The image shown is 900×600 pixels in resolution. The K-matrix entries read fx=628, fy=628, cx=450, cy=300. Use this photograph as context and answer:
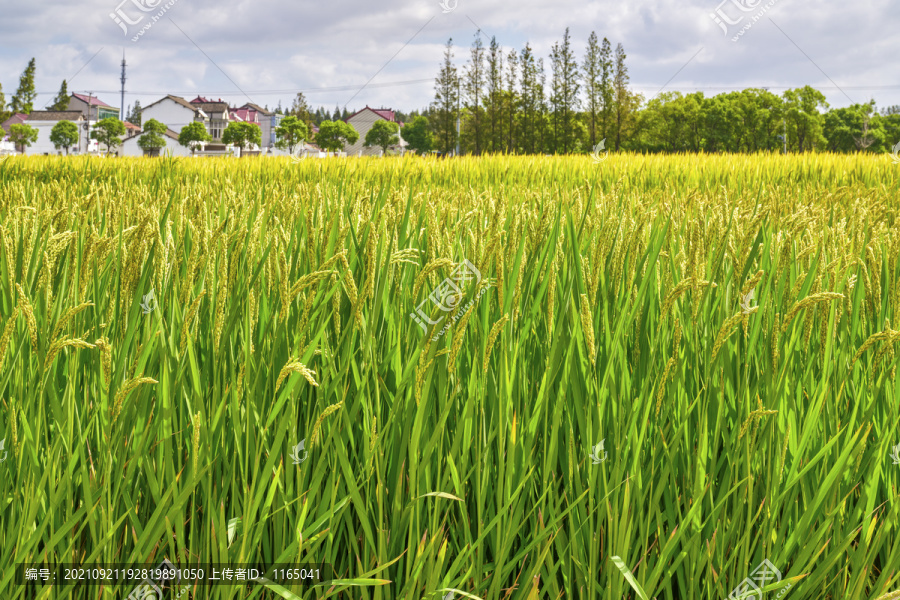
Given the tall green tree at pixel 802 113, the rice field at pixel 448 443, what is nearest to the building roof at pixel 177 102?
the tall green tree at pixel 802 113

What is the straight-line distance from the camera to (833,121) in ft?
218

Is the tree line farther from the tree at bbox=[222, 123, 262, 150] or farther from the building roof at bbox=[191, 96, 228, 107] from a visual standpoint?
the building roof at bbox=[191, 96, 228, 107]

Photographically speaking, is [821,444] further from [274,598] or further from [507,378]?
[274,598]

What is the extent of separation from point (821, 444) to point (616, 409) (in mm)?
450

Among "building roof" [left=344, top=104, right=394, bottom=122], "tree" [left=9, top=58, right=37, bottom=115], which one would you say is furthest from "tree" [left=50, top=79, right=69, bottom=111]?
"building roof" [left=344, top=104, right=394, bottom=122]

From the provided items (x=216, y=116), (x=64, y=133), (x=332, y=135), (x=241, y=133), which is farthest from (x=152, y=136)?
(x=216, y=116)

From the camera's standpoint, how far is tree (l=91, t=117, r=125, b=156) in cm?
6316

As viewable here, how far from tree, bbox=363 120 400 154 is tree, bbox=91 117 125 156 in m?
25.6

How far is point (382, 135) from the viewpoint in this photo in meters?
73.2

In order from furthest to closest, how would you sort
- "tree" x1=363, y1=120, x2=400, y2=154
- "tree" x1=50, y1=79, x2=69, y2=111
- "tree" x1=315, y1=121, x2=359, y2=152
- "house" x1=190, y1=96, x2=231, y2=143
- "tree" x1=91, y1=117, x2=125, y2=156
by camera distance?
"house" x1=190, y1=96, x2=231, y2=143 < "tree" x1=363, y1=120, x2=400, y2=154 < "tree" x1=315, y1=121, x2=359, y2=152 < "tree" x1=91, y1=117, x2=125, y2=156 < "tree" x1=50, y1=79, x2=69, y2=111

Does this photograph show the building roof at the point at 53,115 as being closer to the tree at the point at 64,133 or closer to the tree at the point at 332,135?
the tree at the point at 64,133

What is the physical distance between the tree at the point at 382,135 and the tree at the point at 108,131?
25.6 m

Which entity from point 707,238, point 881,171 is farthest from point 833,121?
point 707,238

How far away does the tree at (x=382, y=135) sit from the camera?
7206 centimetres
